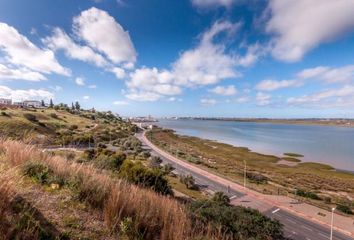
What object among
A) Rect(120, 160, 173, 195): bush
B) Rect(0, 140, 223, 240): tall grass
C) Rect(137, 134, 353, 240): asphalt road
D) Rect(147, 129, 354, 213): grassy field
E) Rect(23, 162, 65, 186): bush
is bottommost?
Rect(147, 129, 354, 213): grassy field

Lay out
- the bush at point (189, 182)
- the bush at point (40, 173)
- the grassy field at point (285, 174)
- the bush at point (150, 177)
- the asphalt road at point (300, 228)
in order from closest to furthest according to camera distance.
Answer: the bush at point (40, 173) < the bush at point (150, 177) < the asphalt road at point (300, 228) < the bush at point (189, 182) < the grassy field at point (285, 174)

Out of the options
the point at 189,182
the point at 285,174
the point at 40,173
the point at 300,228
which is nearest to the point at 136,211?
the point at 40,173

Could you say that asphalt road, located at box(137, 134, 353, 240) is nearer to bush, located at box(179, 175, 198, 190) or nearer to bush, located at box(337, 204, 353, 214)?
bush, located at box(337, 204, 353, 214)

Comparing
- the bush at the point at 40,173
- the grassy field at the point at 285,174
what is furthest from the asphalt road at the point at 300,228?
the bush at the point at 40,173

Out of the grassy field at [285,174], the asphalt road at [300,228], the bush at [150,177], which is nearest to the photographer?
the bush at [150,177]

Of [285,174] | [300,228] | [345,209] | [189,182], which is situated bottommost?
[285,174]

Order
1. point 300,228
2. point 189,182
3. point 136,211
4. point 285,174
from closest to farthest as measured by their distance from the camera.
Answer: point 136,211 < point 300,228 < point 189,182 < point 285,174

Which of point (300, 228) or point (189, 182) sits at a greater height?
point (189, 182)

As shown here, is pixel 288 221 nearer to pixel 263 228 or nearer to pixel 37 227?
pixel 263 228

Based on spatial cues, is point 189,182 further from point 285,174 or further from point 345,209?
point 285,174

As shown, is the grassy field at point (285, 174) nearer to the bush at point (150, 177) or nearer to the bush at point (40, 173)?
the bush at point (150, 177)

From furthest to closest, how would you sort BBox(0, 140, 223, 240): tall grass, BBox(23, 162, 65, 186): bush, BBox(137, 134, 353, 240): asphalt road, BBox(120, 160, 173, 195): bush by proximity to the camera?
BBox(137, 134, 353, 240): asphalt road
BBox(120, 160, 173, 195): bush
BBox(23, 162, 65, 186): bush
BBox(0, 140, 223, 240): tall grass

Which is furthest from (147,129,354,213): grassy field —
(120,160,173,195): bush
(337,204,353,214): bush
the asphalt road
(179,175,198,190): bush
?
(120,160,173,195): bush

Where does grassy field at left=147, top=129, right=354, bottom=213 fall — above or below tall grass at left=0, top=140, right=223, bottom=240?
below
